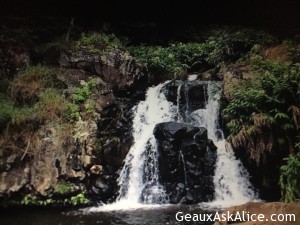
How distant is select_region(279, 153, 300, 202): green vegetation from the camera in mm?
5387

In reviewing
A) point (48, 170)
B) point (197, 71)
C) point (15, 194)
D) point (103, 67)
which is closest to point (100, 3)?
point (103, 67)

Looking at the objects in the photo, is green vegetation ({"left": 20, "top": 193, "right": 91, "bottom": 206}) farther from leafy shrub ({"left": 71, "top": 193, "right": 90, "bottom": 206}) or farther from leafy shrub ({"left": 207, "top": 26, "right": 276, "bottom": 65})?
leafy shrub ({"left": 207, "top": 26, "right": 276, "bottom": 65})

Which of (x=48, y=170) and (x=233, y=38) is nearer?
(x=48, y=170)

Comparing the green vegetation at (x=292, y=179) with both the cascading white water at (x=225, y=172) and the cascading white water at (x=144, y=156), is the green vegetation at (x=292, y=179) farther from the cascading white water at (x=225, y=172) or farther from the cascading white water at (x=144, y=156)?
the cascading white water at (x=144, y=156)

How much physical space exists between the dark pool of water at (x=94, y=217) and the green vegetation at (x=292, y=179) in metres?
1.54

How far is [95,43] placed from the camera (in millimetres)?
9125

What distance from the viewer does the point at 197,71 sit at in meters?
10.7

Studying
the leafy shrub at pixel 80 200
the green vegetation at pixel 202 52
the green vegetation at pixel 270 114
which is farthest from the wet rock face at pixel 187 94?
the leafy shrub at pixel 80 200

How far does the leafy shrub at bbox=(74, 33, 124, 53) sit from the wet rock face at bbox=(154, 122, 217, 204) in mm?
3182

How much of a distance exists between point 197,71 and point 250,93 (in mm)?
4441

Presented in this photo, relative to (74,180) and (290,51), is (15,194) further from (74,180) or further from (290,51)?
(290,51)

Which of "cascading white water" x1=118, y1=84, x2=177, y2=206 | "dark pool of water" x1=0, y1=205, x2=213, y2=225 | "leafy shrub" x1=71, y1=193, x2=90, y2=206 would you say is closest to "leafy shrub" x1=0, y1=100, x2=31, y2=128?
"dark pool of water" x1=0, y1=205, x2=213, y2=225

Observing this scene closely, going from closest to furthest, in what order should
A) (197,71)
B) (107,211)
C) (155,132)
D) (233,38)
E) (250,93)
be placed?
(107,211) < (250,93) < (155,132) < (233,38) < (197,71)

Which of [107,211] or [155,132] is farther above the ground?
[155,132]
